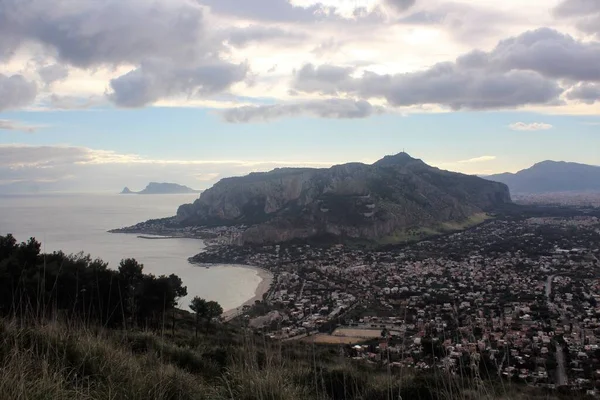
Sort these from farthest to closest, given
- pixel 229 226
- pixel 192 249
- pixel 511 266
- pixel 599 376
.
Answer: pixel 229 226
pixel 192 249
pixel 511 266
pixel 599 376

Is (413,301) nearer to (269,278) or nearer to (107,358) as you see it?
(269,278)

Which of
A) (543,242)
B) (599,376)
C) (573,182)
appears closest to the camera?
(599,376)

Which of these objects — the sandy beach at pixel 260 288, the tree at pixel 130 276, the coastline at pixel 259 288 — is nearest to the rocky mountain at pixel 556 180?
the coastline at pixel 259 288

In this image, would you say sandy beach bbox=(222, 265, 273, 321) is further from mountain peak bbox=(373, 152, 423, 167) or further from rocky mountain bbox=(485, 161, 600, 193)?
rocky mountain bbox=(485, 161, 600, 193)

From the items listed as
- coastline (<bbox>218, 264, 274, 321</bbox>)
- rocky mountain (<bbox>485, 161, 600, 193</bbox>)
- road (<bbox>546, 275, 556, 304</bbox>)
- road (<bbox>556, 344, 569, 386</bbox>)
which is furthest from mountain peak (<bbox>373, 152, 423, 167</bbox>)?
rocky mountain (<bbox>485, 161, 600, 193</bbox>)

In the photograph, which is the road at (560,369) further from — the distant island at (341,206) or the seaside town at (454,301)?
the distant island at (341,206)

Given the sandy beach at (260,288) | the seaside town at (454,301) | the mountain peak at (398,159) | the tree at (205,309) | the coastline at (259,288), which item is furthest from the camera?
the mountain peak at (398,159)

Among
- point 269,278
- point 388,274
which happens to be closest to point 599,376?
point 388,274
